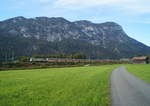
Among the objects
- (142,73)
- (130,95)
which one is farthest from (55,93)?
(142,73)

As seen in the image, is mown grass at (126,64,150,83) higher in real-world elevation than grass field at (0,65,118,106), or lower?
lower

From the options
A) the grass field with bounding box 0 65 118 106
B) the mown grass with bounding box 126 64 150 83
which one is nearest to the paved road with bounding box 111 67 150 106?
the grass field with bounding box 0 65 118 106

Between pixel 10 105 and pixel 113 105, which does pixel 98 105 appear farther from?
pixel 10 105

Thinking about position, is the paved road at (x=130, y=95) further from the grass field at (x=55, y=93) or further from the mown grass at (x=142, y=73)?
the mown grass at (x=142, y=73)

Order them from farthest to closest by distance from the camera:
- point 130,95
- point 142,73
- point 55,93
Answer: point 142,73
point 55,93
point 130,95

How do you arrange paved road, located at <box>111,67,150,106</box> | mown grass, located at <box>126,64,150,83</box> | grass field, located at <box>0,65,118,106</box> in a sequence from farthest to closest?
mown grass, located at <box>126,64,150,83</box>
grass field, located at <box>0,65,118,106</box>
paved road, located at <box>111,67,150,106</box>

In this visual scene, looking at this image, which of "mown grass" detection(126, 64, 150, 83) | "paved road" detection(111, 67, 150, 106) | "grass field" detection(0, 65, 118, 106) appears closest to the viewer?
"paved road" detection(111, 67, 150, 106)

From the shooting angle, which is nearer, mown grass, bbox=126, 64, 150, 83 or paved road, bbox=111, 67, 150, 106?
paved road, bbox=111, 67, 150, 106

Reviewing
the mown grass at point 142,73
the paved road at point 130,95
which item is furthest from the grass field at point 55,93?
the mown grass at point 142,73

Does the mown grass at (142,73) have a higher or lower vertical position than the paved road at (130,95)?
lower

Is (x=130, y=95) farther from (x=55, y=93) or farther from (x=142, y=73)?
(x=142, y=73)

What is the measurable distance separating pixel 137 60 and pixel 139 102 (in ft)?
592

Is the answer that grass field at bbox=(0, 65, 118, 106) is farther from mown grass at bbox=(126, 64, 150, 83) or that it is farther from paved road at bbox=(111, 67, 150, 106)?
mown grass at bbox=(126, 64, 150, 83)

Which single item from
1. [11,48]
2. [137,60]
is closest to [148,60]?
[137,60]
